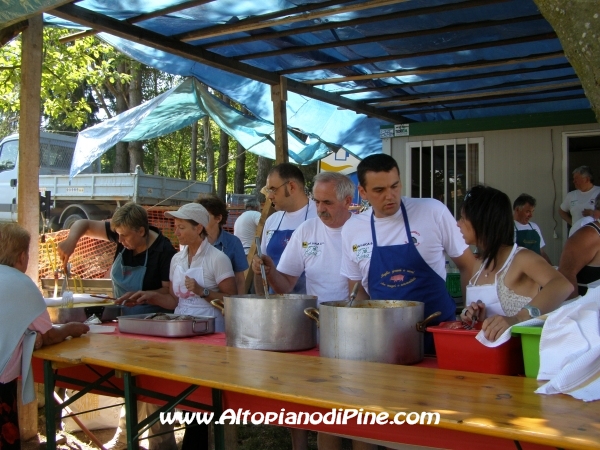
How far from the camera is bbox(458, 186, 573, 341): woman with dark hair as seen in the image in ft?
7.30

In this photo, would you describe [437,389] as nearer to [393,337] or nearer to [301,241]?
[393,337]

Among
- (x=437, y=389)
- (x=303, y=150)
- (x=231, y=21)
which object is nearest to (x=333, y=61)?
(x=231, y=21)

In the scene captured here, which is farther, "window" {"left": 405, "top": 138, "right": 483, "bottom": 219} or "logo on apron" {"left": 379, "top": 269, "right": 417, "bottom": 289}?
"window" {"left": 405, "top": 138, "right": 483, "bottom": 219}

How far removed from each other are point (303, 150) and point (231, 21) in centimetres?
414

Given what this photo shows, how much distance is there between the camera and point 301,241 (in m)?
3.44

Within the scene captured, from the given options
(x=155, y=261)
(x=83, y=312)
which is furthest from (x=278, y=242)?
(x=83, y=312)

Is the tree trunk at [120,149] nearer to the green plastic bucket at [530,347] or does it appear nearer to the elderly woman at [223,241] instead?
the elderly woman at [223,241]

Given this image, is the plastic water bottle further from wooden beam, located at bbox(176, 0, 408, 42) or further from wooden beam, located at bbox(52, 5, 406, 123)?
wooden beam, located at bbox(176, 0, 408, 42)

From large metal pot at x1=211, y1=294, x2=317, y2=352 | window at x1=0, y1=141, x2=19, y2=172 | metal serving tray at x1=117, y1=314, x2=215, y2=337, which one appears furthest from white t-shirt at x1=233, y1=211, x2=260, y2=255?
window at x1=0, y1=141, x2=19, y2=172

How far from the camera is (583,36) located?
2.17m

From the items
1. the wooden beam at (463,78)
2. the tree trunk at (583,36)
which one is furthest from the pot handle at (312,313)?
the wooden beam at (463,78)

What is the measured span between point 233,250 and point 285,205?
59cm

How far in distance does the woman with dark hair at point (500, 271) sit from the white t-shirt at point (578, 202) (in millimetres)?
4140

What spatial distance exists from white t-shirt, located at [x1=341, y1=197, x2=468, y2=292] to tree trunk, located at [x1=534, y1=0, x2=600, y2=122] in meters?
0.91
